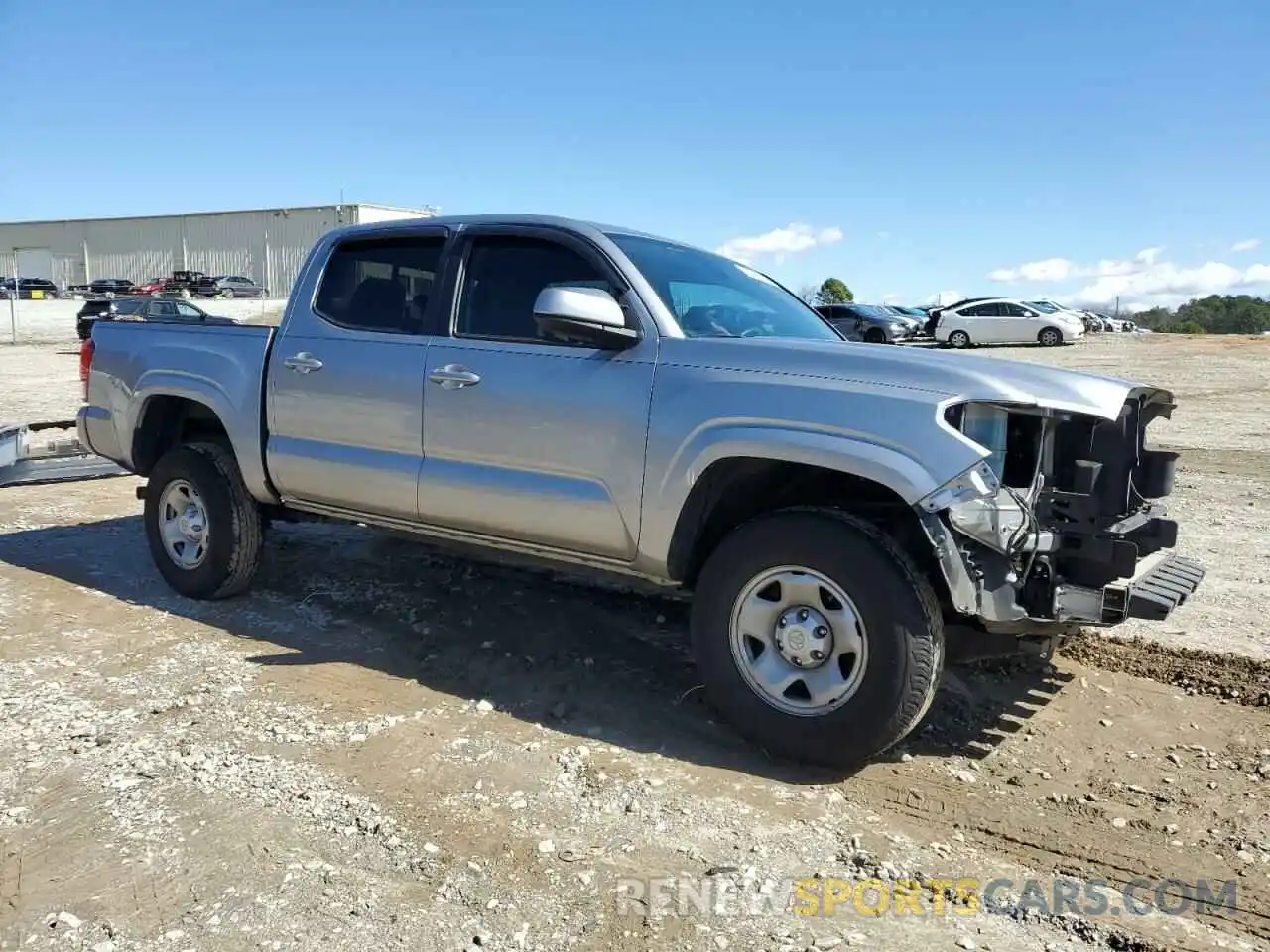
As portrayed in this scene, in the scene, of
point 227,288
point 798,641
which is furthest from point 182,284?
point 798,641

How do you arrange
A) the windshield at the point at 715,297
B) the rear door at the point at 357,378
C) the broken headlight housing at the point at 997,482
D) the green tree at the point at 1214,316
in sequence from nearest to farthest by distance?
the broken headlight housing at the point at 997,482 → the windshield at the point at 715,297 → the rear door at the point at 357,378 → the green tree at the point at 1214,316

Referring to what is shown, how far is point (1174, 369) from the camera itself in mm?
23688

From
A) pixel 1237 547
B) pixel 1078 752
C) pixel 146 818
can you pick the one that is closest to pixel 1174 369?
pixel 1237 547

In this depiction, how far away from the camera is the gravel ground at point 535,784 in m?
2.72

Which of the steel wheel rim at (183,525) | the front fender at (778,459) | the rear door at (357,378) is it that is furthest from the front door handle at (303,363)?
the front fender at (778,459)

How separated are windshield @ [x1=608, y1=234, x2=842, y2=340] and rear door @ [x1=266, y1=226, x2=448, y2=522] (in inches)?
42.1

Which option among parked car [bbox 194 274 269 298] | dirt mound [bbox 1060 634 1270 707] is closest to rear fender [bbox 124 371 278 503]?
dirt mound [bbox 1060 634 1270 707]

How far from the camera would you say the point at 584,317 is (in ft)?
12.4

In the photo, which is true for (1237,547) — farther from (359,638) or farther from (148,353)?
(148,353)

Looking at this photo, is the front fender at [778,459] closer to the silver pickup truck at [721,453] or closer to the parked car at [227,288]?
the silver pickup truck at [721,453]

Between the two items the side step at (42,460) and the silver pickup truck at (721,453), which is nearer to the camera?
the silver pickup truck at (721,453)

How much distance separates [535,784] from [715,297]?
7.36 ft

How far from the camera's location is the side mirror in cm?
375

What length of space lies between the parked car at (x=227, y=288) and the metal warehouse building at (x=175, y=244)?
11.3 feet
